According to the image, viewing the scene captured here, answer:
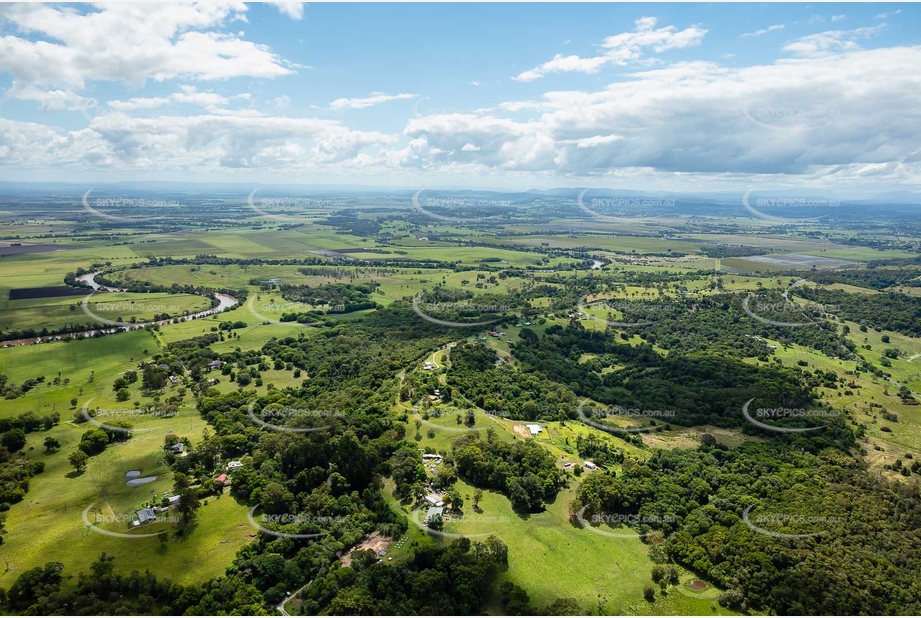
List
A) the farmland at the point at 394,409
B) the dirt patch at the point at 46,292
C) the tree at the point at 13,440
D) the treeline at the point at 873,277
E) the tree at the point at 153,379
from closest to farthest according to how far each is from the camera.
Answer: the farmland at the point at 394,409 < the tree at the point at 13,440 < the tree at the point at 153,379 < the dirt patch at the point at 46,292 < the treeline at the point at 873,277

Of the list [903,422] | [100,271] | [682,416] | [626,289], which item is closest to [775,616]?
[682,416]

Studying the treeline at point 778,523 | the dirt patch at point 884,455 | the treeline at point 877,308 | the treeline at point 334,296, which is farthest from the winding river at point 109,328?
the treeline at point 877,308

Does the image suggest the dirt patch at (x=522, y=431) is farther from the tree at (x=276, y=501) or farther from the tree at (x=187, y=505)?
the tree at (x=187, y=505)

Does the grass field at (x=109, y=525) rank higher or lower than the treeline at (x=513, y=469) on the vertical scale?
lower

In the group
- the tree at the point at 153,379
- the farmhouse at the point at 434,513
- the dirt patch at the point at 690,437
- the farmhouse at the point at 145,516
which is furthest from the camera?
the tree at the point at 153,379

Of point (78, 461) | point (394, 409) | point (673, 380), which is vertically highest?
point (394, 409)

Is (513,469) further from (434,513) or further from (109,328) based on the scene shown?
(109,328)

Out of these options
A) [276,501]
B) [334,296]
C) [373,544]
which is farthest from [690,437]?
[334,296]
